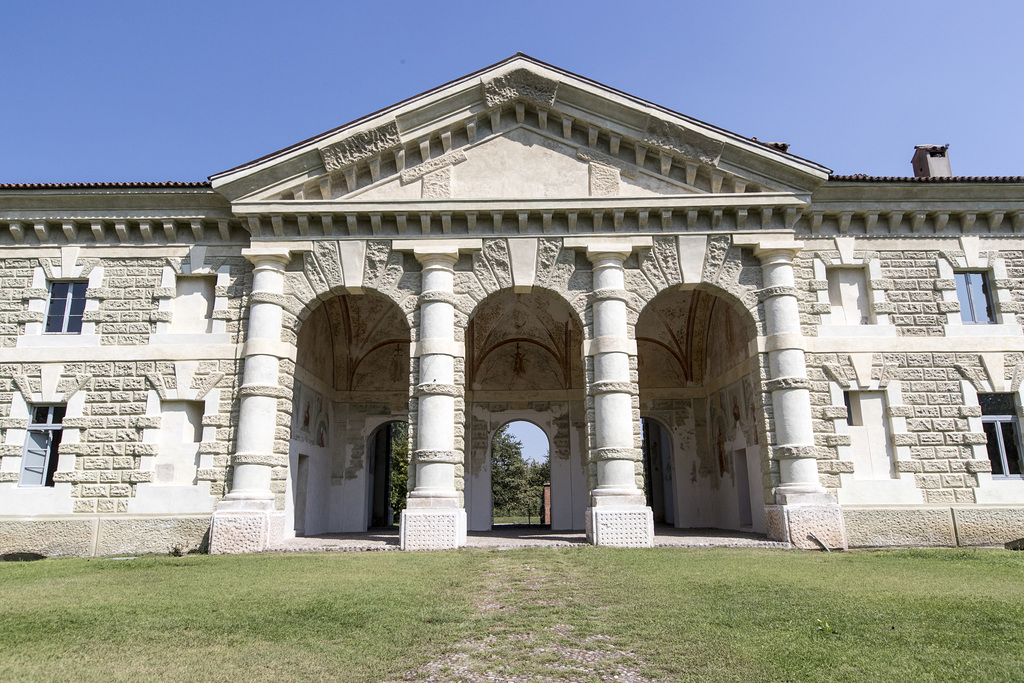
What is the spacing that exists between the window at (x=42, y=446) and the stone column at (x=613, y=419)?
428 inches

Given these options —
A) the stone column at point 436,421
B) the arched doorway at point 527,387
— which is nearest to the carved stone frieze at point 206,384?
the stone column at point 436,421

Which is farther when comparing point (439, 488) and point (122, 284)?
point (122, 284)

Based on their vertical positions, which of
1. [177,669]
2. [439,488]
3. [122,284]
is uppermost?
[122,284]

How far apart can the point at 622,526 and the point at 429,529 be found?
11.8 feet

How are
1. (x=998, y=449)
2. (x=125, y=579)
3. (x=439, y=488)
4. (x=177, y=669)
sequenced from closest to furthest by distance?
(x=177, y=669)
(x=125, y=579)
(x=439, y=488)
(x=998, y=449)

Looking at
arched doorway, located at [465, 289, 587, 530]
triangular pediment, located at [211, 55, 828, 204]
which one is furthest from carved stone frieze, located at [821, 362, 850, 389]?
arched doorway, located at [465, 289, 587, 530]

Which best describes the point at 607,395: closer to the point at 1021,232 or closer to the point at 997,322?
the point at 997,322

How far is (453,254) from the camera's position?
14.1 meters

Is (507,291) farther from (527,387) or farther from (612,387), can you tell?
(527,387)

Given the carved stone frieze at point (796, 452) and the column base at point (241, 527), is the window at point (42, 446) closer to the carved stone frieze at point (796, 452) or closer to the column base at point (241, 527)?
the column base at point (241, 527)

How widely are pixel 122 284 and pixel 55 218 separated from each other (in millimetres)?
2059

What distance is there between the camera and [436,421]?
43.7 feet

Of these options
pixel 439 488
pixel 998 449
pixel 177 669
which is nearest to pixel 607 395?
pixel 439 488

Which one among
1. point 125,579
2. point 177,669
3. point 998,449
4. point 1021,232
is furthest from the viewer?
point 1021,232
